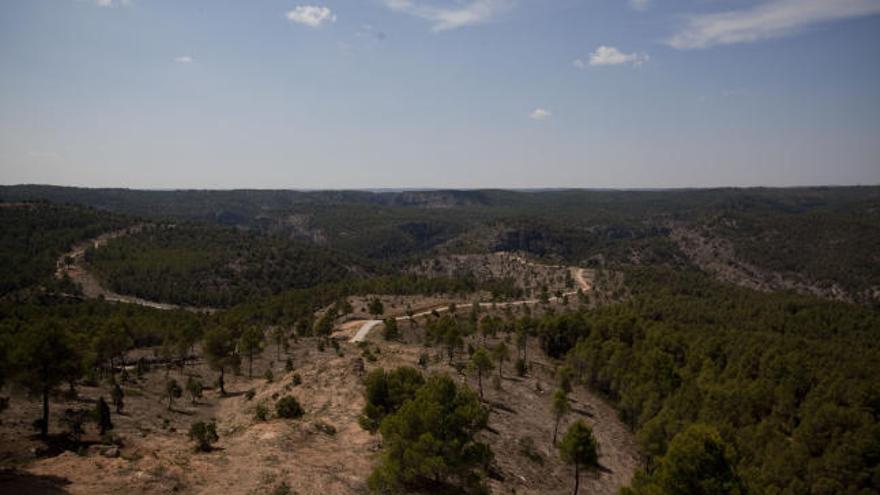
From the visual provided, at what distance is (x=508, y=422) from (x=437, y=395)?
3220 centimetres

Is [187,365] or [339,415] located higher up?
[339,415]

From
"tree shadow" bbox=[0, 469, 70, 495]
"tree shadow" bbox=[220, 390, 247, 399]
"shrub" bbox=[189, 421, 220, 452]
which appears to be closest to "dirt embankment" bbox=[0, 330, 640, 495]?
"tree shadow" bbox=[0, 469, 70, 495]

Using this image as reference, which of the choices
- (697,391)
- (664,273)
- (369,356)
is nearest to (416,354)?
(369,356)

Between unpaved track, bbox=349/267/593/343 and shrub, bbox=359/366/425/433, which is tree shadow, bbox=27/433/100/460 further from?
unpaved track, bbox=349/267/593/343

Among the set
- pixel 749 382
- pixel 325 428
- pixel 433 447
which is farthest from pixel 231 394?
pixel 749 382

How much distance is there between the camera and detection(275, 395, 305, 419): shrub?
54.8m

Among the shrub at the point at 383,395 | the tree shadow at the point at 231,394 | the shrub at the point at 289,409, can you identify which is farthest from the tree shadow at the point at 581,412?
the tree shadow at the point at 231,394

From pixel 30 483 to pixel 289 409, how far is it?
24.4 meters

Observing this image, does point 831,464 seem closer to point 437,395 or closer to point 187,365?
point 437,395

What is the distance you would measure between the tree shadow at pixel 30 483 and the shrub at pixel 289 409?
866 inches

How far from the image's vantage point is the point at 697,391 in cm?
8262

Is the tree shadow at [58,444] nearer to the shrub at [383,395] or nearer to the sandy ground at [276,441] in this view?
the sandy ground at [276,441]

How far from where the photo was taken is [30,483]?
108ft

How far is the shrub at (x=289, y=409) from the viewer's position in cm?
5475
